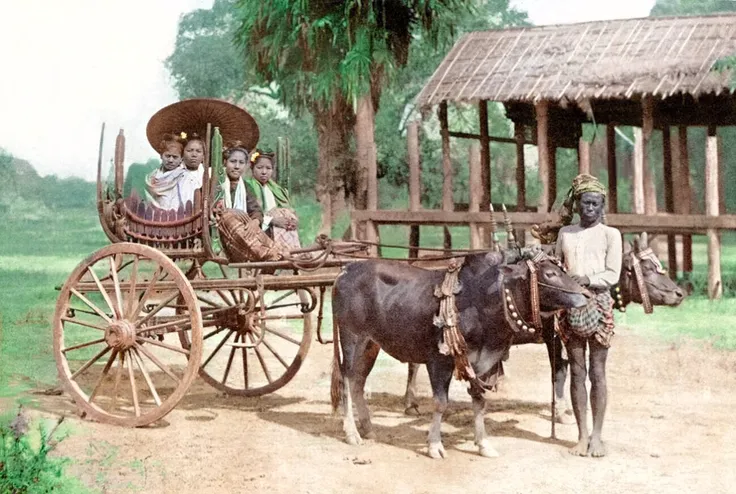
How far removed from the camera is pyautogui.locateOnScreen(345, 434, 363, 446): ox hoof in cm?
703

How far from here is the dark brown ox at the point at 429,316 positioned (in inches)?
256

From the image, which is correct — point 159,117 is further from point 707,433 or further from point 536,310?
point 707,433

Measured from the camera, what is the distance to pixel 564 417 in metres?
7.76

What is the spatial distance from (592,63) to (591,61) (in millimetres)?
68

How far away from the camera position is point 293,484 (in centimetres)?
610

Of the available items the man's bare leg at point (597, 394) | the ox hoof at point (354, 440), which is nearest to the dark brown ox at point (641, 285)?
the man's bare leg at point (597, 394)

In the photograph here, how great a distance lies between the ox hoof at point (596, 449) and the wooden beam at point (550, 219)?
6996 millimetres

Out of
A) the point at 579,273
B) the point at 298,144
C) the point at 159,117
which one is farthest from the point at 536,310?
the point at 298,144

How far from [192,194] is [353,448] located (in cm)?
278

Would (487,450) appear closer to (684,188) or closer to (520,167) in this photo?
(684,188)

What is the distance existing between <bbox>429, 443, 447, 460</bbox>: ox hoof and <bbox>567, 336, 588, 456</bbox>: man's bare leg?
905 millimetres

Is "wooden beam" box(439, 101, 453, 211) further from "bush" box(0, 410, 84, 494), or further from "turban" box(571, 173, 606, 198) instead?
"bush" box(0, 410, 84, 494)

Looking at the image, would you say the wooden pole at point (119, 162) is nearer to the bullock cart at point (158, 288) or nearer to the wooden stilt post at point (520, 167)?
the bullock cart at point (158, 288)

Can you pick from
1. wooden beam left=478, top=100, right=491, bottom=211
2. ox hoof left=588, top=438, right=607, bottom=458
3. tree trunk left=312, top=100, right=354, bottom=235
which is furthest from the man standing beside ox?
tree trunk left=312, top=100, right=354, bottom=235
